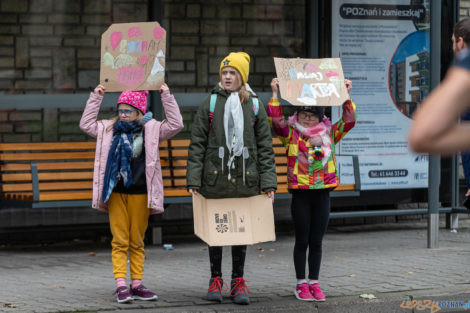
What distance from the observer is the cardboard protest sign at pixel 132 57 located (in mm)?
5691

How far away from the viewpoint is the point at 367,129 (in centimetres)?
936

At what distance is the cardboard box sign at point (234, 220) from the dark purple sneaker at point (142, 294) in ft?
1.85

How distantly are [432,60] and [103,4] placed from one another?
347cm

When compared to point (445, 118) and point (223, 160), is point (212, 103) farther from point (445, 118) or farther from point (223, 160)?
point (445, 118)

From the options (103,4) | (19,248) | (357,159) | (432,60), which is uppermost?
(103,4)

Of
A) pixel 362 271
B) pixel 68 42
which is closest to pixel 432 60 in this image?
pixel 362 271

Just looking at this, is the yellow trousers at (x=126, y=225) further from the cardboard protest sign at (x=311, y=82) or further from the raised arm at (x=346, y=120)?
the raised arm at (x=346, y=120)

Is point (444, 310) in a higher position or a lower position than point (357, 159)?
lower

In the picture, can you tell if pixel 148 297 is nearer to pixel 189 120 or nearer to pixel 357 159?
pixel 189 120

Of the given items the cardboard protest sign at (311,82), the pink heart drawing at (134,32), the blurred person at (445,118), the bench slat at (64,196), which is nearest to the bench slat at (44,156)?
the bench slat at (64,196)

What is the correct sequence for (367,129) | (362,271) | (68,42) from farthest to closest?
(367,129)
(68,42)
(362,271)

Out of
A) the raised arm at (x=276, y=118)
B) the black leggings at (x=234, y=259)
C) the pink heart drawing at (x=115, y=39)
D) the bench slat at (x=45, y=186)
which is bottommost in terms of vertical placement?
the black leggings at (x=234, y=259)

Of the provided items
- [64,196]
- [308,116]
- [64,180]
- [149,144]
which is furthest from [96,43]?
[308,116]

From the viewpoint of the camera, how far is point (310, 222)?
5.84 m
